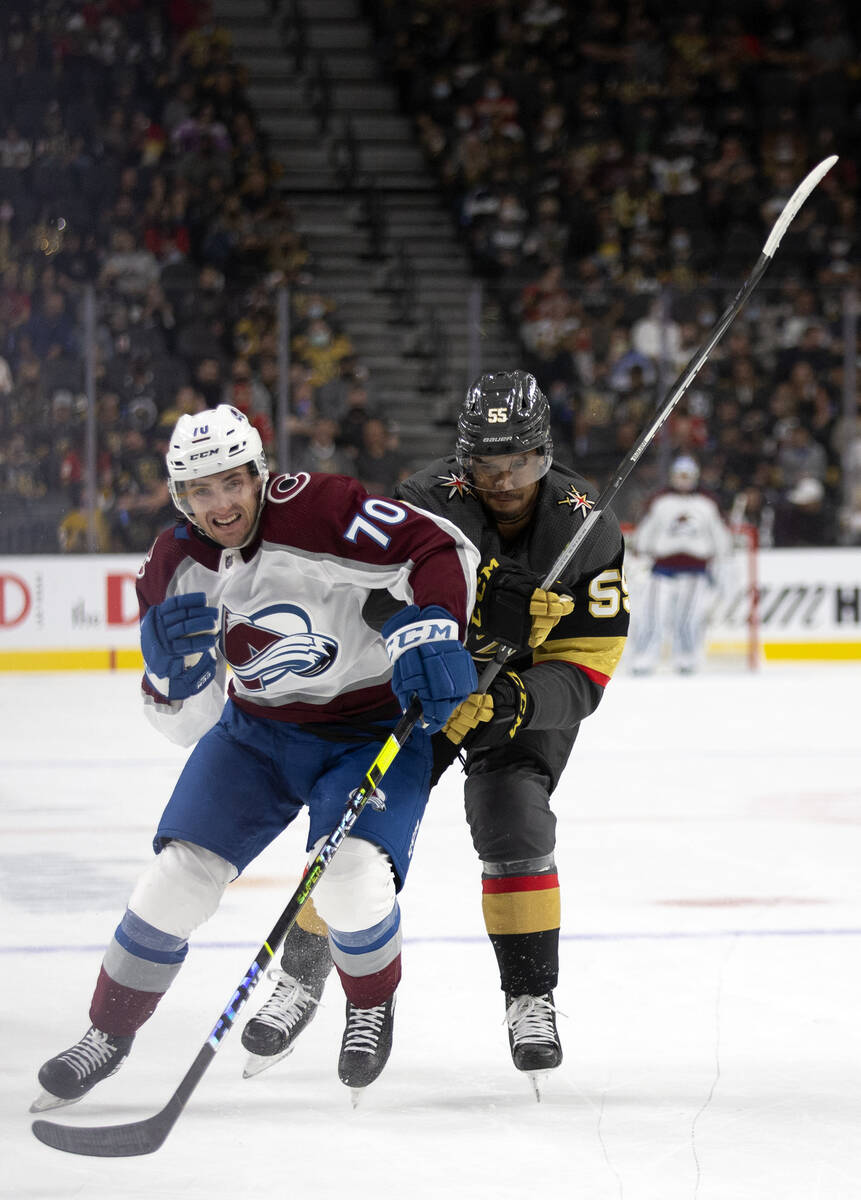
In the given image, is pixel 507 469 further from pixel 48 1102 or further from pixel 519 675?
pixel 48 1102

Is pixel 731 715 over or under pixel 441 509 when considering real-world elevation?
under

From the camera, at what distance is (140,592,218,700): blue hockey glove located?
2521 mm

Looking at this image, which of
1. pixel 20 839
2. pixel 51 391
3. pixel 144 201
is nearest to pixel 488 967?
pixel 20 839

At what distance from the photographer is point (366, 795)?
2500 mm

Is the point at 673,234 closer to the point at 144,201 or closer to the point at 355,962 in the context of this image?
the point at 144,201

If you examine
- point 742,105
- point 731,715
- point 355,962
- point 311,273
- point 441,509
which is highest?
point 742,105

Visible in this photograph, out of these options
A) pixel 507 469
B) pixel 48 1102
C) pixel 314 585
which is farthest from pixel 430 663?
pixel 48 1102

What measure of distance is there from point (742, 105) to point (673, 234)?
63.6 inches

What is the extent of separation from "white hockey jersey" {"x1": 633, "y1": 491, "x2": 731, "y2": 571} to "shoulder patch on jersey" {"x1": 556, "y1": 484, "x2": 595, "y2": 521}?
20.6ft

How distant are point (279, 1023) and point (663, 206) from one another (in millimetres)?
9775

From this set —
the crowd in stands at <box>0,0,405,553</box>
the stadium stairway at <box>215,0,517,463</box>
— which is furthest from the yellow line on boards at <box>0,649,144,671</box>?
the stadium stairway at <box>215,0,517,463</box>

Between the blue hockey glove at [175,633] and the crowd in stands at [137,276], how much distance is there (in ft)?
19.5

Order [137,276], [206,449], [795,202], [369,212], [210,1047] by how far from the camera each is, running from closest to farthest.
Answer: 1. [210,1047]
2. [206,449]
3. [795,202]
4. [137,276]
5. [369,212]

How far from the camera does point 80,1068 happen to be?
2.49m
